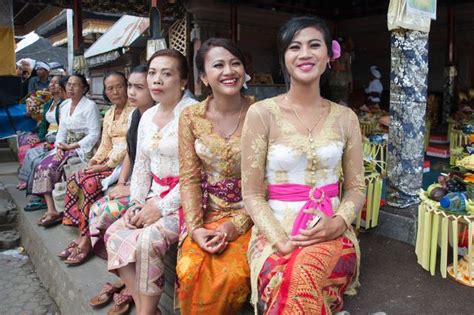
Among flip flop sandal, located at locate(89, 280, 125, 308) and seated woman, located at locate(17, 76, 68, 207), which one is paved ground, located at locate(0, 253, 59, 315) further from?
flip flop sandal, located at locate(89, 280, 125, 308)

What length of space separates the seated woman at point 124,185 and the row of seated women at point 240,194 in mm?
14

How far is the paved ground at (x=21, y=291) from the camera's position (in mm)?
3596

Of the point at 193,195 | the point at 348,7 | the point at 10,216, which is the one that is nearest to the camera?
the point at 193,195

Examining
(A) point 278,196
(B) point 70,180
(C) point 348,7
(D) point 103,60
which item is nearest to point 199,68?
(A) point 278,196

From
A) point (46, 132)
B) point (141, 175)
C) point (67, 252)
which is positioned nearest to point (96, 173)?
point (67, 252)

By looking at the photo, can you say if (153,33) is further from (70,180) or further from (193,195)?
(193,195)

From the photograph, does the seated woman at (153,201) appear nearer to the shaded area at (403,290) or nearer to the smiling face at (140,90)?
the smiling face at (140,90)

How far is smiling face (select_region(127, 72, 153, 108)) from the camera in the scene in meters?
3.29

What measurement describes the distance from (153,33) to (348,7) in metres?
5.79

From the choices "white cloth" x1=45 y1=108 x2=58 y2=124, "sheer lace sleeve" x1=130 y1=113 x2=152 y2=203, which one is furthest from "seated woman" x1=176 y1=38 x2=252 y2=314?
"white cloth" x1=45 y1=108 x2=58 y2=124

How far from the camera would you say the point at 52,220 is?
4340 mm

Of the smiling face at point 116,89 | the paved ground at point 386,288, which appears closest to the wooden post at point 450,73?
the paved ground at point 386,288

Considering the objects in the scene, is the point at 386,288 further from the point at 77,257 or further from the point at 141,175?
the point at 77,257

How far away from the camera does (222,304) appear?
1.98m
